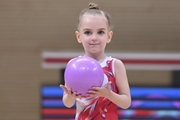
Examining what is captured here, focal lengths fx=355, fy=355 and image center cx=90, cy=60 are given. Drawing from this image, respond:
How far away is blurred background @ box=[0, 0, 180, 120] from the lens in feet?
15.2

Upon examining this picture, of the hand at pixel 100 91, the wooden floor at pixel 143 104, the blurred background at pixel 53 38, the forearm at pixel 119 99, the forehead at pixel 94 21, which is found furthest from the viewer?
the blurred background at pixel 53 38

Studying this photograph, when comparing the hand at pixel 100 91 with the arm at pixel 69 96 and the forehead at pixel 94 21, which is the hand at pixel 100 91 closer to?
the arm at pixel 69 96

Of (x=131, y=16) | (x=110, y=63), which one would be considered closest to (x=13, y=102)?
(x=131, y=16)

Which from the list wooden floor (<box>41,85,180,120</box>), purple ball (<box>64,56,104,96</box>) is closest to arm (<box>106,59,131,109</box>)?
purple ball (<box>64,56,104,96</box>)

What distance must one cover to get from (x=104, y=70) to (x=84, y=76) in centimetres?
26

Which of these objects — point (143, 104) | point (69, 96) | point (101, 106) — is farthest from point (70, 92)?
point (143, 104)

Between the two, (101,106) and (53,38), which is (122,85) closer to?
(101,106)

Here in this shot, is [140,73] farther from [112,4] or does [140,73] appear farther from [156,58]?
[112,4]

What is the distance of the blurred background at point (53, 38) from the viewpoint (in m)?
4.64

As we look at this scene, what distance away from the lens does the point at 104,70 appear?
2.27m

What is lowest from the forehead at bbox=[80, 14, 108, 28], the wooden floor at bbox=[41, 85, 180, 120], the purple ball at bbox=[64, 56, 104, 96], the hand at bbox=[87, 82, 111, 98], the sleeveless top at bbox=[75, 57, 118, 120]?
the wooden floor at bbox=[41, 85, 180, 120]

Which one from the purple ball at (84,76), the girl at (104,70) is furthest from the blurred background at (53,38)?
the purple ball at (84,76)

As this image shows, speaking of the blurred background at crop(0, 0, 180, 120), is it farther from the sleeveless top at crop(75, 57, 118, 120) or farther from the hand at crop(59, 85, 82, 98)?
the hand at crop(59, 85, 82, 98)

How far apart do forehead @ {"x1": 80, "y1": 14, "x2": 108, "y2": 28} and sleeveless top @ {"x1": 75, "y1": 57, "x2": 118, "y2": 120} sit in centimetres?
25
